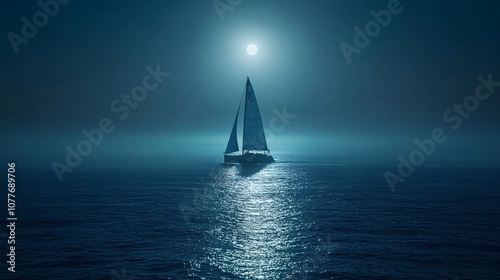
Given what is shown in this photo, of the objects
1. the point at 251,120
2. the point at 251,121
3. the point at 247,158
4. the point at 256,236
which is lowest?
the point at 256,236

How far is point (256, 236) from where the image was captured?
134 feet

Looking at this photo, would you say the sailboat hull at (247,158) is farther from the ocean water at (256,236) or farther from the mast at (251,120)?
the ocean water at (256,236)

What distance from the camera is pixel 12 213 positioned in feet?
163

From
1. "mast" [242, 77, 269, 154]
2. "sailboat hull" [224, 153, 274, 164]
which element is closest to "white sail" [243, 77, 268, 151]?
"mast" [242, 77, 269, 154]

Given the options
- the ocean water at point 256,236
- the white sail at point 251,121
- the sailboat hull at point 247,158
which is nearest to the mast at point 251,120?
the white sail at point 251,121

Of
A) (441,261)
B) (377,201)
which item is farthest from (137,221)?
(377,201)

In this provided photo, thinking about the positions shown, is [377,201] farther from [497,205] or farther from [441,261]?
[441,261]

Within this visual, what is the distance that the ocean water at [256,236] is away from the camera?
30203 millimetres

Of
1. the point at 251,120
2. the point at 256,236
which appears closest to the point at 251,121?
the point at 251,120

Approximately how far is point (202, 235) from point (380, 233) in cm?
1950

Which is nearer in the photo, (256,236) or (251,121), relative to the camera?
(256,236)

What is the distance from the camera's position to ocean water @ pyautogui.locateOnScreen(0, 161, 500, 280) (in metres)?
30.2

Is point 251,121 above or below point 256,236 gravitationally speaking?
above

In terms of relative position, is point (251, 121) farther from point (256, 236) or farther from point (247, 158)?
point (256, 236)
